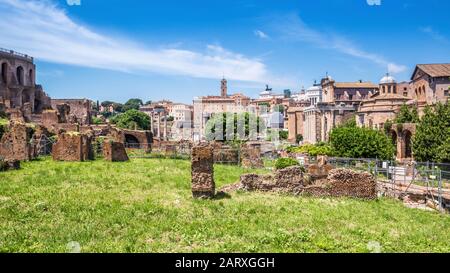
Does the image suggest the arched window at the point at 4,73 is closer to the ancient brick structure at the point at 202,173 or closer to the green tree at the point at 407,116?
the green tree at the point at 407,116

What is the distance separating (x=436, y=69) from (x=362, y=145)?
30.9 m

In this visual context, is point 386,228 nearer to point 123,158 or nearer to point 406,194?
point 406,194

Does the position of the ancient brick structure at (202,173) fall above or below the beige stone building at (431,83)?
below

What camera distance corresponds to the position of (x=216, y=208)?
1209 cm

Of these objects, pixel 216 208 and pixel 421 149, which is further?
pixel 421 149

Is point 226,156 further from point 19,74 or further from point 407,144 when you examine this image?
point 19,74

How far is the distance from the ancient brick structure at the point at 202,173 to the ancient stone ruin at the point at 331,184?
2732 mm

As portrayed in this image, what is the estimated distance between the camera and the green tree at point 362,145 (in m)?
36.0

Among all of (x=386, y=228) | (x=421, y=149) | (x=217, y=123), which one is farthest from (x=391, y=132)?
(x=386, y=228)

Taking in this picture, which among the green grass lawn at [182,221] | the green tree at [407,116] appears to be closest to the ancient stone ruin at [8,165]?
the green grass lawn at [182,221]

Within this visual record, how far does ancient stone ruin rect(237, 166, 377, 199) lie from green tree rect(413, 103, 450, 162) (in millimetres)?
18368

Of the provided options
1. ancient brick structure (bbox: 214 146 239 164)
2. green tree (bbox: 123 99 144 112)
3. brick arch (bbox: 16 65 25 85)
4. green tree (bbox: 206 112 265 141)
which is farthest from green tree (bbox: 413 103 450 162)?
green tree (bbox: 123 99 144 112)

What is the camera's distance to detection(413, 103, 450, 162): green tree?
3231 centimetres

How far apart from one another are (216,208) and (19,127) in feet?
50.4
